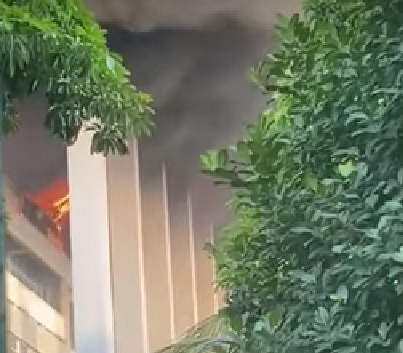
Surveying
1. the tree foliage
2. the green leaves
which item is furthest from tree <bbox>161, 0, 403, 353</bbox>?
the tree foliage

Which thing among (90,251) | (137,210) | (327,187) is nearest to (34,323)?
(90,251)

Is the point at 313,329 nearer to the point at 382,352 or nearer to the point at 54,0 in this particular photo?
the point at 382,352

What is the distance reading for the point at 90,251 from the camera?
232cm

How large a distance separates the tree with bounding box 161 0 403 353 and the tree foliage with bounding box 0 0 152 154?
0.68 feet

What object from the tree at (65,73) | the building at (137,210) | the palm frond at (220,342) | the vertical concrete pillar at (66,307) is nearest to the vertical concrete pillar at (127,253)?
the building at (137,210)

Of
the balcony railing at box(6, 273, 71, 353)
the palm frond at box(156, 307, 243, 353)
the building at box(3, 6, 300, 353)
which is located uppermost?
the building at box(3, 6, 300, 353)

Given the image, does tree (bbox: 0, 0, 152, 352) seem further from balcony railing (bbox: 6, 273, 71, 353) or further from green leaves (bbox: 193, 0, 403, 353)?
balcony railing (bbox: 6, 273, 71, 353)

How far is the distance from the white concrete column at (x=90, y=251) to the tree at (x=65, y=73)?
908mm

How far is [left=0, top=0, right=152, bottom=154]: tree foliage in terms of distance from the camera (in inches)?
48.9

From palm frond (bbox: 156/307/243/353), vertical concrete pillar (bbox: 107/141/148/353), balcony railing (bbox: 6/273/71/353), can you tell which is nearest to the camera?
palm frond (bbox: 156/307/243/353)

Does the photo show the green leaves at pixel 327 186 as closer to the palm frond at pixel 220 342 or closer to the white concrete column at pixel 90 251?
the palm frond at pixel 220 342

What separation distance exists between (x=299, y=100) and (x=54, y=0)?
44 cm

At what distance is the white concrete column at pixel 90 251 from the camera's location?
2293 mm

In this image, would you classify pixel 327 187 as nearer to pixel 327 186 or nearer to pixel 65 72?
pixel 327 186
